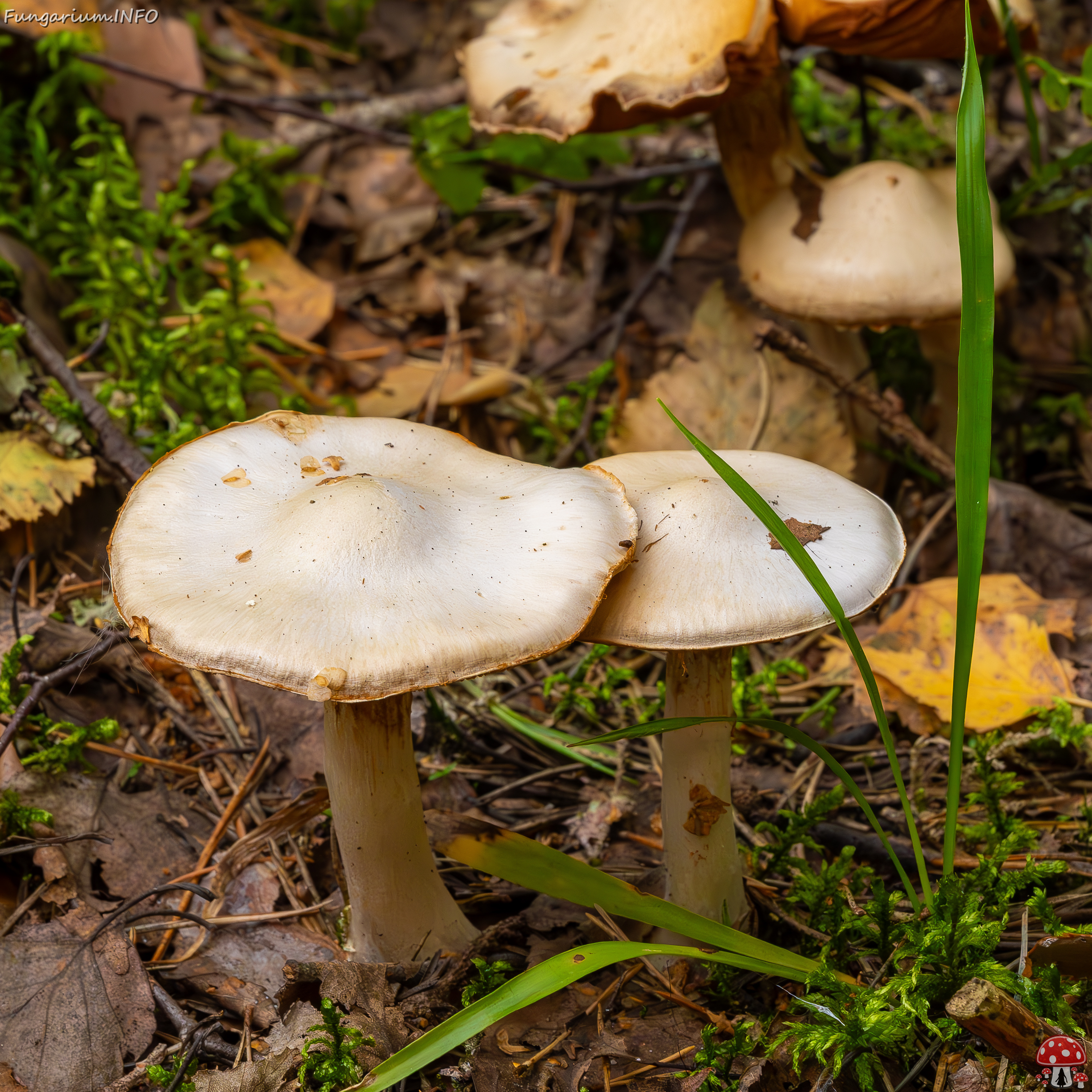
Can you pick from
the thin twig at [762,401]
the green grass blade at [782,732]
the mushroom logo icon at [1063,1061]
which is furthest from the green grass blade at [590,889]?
the thin twig at [762,401]

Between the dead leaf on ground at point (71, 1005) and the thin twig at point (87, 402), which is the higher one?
the thin twig at point (87, 402)

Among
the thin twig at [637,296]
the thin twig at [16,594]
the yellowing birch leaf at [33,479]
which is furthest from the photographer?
the thin twig at [637,296]

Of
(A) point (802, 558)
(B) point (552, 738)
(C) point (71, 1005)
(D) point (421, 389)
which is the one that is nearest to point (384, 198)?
(D) point (421, 389)

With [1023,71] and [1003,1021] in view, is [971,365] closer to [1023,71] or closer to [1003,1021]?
[1003,1021]

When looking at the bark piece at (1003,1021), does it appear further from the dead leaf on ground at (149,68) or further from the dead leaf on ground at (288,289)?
the dead leaf on ground at (149,68)

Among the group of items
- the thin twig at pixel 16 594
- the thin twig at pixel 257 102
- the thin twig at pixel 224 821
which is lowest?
the thin twig at pixel 224 821

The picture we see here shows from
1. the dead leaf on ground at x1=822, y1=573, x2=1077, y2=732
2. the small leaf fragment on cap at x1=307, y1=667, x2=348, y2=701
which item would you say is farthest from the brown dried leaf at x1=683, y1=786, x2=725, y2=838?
the small leaf fragment on cap at x1=307, y1=667, x2=348, y2=701

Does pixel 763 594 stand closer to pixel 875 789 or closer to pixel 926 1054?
pixel 926 1054

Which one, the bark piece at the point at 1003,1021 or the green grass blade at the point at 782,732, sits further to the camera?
the green grass blade at the point at 782,732
